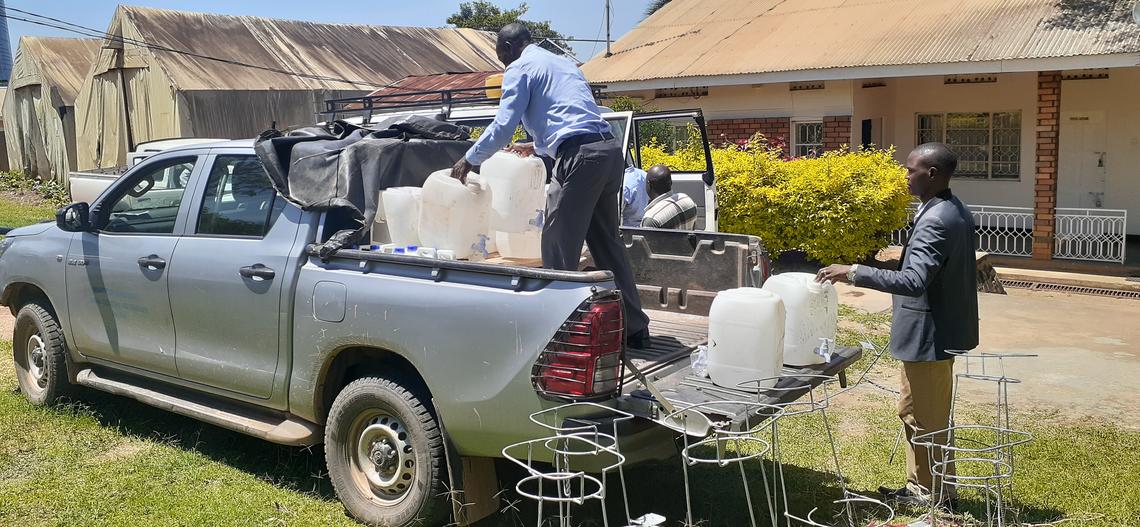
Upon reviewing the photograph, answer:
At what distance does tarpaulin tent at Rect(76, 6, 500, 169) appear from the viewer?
19.9 metres

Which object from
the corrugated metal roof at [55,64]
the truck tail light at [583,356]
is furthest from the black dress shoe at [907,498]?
the corrugated metal roof at [55,64]

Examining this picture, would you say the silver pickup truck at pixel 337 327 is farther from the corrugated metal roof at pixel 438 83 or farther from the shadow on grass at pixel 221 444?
the corrugated metal roof at pixel 438 83

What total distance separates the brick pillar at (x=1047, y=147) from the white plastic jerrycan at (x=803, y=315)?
Answer: 31.9ft

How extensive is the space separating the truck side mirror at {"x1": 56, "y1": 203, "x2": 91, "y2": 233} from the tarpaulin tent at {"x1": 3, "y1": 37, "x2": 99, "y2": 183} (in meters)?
20.1

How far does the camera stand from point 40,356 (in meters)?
6.55

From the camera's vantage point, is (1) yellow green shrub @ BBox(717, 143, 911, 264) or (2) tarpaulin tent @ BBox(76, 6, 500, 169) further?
(2) tarpaulin tent @ BBox(76, 6, 500, 169)

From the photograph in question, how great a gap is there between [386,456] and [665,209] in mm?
3512

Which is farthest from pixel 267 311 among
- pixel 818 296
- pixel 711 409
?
pixel 818 296

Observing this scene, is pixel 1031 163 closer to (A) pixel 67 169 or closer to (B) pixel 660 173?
(B) pixel 660 173

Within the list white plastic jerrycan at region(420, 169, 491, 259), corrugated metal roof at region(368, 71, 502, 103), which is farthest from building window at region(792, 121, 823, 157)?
white plastic jerrycan at region(420, 169, 491, 259)

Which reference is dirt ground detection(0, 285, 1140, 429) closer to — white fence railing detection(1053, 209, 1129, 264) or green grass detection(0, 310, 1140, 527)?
green grass detection(0, 310, 1140, 527)

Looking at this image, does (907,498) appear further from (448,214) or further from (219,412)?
(219,412)

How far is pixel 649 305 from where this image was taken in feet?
18.5

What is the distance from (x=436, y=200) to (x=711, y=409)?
1805mm
